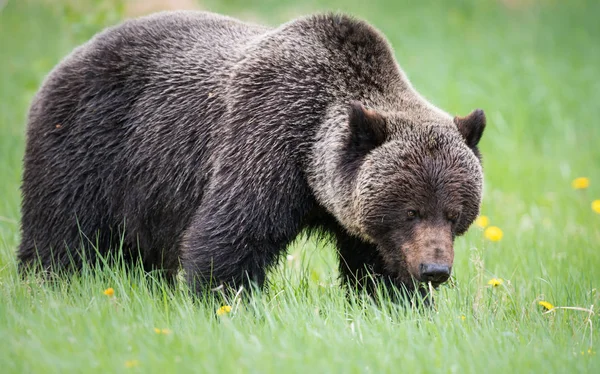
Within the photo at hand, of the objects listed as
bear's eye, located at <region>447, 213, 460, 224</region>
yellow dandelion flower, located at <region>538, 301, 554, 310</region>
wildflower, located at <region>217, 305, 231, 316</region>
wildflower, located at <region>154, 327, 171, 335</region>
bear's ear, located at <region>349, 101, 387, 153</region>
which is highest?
bear's ear, located at <region>349, 101, 387, 153</region>

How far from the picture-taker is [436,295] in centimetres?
566

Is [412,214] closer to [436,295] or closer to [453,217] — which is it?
[453,217]

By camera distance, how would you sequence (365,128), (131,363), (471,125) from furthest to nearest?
(471,125)
(365,128)
(131,363)

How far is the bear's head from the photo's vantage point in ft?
16.8

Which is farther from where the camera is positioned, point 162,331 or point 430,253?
point 430,253

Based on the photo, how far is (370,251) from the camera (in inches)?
234

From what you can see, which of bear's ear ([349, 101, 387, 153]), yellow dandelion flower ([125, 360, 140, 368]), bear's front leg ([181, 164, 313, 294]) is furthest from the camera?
bear's front leg ([181, 164, 313, 294])

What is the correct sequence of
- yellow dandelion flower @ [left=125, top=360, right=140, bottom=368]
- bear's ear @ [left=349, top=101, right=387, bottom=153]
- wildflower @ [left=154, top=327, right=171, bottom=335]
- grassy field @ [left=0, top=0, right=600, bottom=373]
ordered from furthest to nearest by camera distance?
bear's ear @ [left=349, top=101, right=387, bottom=153] < wildflower @ [left=154, top=327, right=171, bottom=335] < grassy field @ [left=0, top=0, right=600, bottom=373] < yellow dandelion flower @ [left=125, top=360, right=140, bottom=368]

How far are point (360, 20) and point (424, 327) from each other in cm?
243

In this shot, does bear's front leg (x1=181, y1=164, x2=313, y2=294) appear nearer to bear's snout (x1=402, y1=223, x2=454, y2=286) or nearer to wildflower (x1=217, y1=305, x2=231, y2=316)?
wildflower (x1=217, y1=305, x2=231, y2=316)

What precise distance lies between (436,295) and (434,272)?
0.77m

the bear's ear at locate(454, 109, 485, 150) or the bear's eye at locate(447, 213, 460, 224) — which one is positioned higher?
the bear's ear at locate(454, 109, 485, 150)

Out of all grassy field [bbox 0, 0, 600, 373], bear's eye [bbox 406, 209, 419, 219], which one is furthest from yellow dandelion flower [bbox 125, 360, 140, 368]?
bear's eye [bbox 406, 209, 419, 219]

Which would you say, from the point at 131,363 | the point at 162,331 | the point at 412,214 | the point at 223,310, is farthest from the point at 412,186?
the point at 131,363
